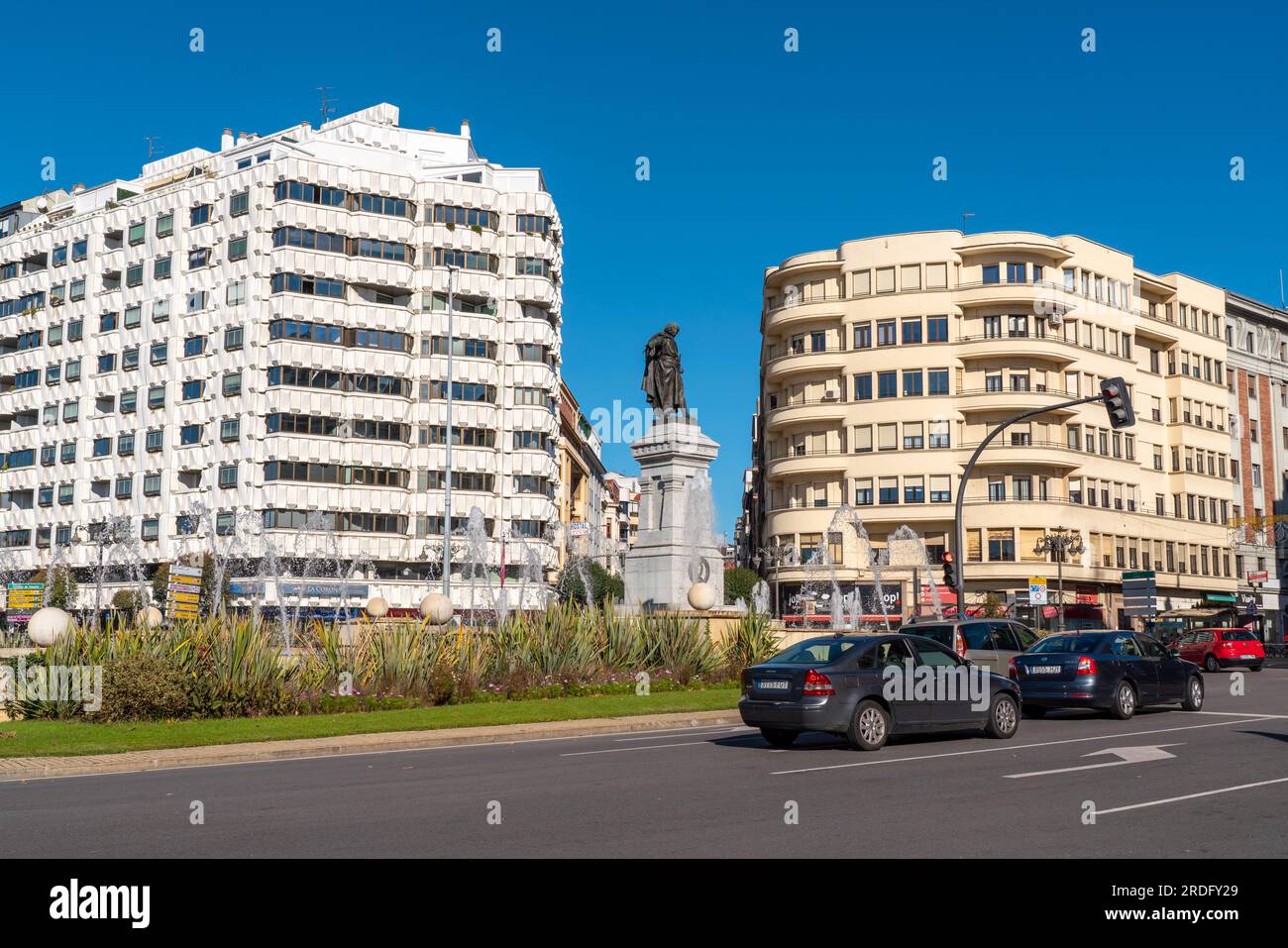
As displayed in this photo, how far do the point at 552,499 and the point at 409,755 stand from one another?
64.7 meters

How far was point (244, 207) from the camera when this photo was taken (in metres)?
73.6

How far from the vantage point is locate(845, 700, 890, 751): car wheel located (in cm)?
1521

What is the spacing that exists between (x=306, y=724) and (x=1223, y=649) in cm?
3393

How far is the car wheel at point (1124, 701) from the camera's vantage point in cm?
1959

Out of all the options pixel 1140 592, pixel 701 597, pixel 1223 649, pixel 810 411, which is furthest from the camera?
pixel 810 411

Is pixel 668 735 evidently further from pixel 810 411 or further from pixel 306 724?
pixel 810 411

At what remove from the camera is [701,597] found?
28.0m

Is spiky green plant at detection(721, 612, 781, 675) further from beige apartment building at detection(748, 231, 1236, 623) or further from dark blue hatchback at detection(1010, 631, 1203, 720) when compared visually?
beige apartment building at detection(748, 231, 1236, 623)

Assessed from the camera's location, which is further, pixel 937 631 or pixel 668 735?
pixel 937 631

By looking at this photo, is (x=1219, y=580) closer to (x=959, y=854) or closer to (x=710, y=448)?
(x=710, y=448)

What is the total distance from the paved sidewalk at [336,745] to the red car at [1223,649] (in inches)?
1069

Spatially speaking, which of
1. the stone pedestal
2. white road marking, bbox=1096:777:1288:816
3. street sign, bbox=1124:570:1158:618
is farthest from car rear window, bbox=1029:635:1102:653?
street sign, bbox=1124:570:1158:618

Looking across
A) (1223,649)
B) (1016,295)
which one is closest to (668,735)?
(1223,649)
